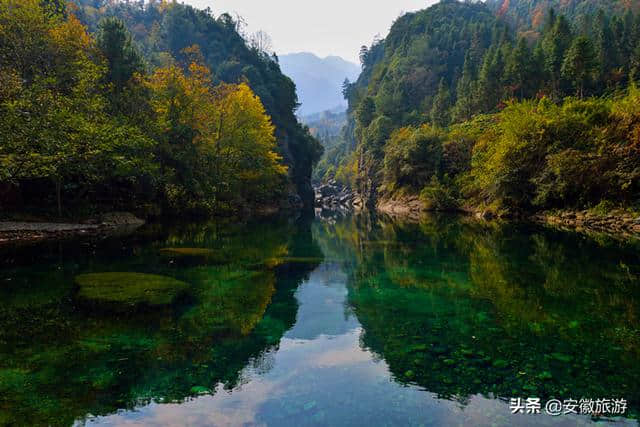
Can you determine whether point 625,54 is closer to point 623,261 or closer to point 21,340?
point 623,261

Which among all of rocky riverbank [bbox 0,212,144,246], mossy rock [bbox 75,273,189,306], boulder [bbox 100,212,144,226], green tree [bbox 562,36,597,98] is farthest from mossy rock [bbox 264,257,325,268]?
green tree [bbox 562,36,597,98]

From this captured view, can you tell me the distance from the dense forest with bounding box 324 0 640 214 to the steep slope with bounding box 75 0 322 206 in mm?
16071

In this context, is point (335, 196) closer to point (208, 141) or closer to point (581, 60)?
point (581, 60)

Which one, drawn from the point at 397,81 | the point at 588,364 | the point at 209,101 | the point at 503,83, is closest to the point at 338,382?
the point at 588,364

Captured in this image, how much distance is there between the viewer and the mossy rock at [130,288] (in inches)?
423

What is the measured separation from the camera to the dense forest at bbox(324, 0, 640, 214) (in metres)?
28.8

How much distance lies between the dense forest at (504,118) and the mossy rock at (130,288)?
2714 centimetres

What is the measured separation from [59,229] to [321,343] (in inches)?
923

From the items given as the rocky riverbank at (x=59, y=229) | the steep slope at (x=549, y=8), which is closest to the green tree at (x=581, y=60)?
the rocky riverbank at (x=59, y=229)

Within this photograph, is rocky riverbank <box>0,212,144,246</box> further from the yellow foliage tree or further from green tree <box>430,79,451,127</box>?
green tree <box>430,79,451,127</box>

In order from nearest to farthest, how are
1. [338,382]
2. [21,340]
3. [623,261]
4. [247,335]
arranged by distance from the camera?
[338,382] → [21,340] → [247,335] → [623,261]

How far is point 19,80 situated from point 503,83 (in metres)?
68.6

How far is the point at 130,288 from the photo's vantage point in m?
11.7

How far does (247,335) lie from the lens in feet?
28.5
